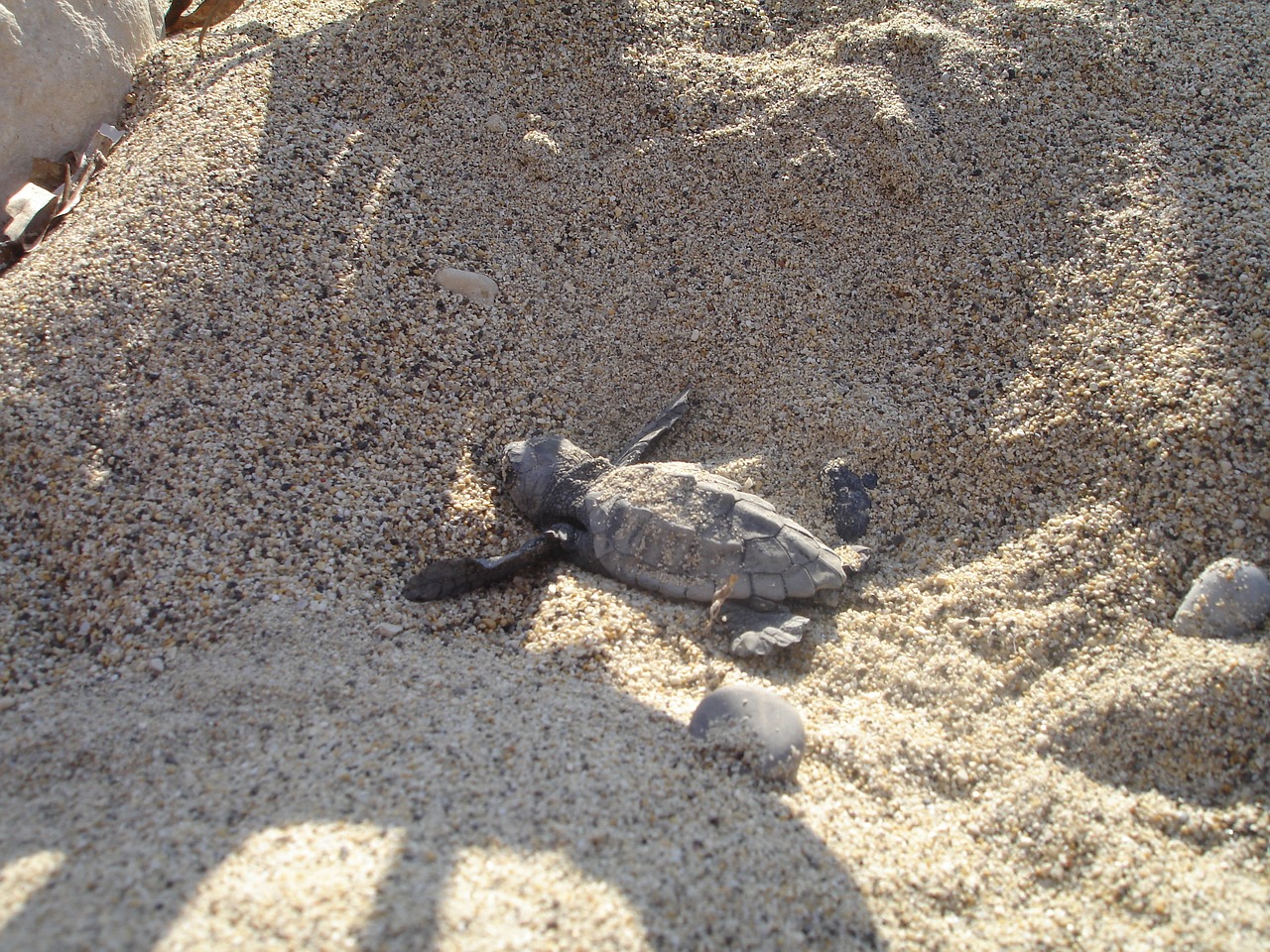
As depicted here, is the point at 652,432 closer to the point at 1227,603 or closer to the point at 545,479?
the point at 545,479

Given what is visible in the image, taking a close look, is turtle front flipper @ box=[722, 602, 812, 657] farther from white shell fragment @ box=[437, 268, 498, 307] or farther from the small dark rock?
white shell fragment @ box=[437, 268, 498, 307]

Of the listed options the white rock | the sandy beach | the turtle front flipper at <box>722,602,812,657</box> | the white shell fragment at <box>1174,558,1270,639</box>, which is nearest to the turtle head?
the sandy beach

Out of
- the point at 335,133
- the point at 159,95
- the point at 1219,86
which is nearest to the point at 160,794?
the point at 335,133

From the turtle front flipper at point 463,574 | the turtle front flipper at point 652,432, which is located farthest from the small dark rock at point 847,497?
the turtle front flipper at point 463,574

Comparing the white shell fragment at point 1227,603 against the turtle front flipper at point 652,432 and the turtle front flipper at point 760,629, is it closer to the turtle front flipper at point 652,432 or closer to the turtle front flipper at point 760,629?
the turtle front flipper at point 760,629

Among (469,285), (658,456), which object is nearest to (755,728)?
(658,456)

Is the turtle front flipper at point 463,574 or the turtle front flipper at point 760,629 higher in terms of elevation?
the turtle front flipper at point 463,574
